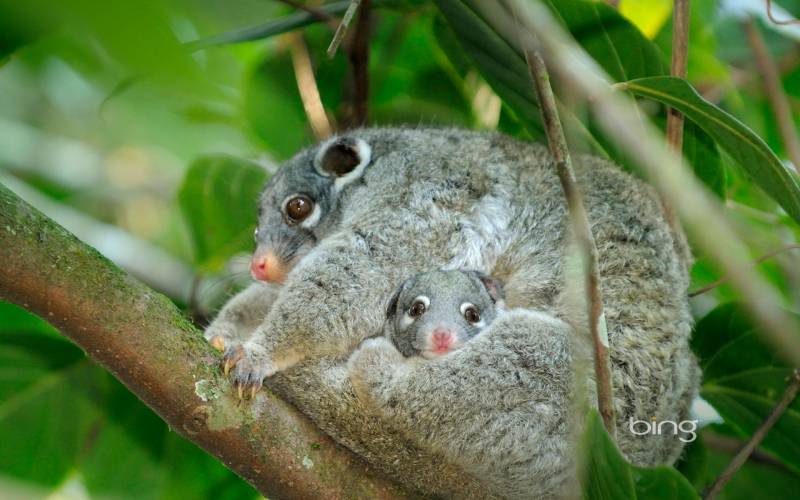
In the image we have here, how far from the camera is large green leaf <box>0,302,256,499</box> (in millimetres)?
4121

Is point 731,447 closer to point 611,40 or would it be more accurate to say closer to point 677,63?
point 677,63

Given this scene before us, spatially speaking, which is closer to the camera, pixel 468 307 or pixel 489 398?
pixel 489 398

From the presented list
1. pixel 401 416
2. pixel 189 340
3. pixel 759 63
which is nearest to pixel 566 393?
pixel 401 416

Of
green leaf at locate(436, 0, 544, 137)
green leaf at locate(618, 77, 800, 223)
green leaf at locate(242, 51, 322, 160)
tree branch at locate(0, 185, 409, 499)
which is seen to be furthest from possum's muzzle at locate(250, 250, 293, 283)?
green leaf at locate(618, 77, 800, 223)

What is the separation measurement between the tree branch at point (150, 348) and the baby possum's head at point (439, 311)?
2.51ft

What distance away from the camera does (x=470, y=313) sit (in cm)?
383

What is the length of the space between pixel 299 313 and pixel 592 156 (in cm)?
183

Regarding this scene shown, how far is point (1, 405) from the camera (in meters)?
4.09

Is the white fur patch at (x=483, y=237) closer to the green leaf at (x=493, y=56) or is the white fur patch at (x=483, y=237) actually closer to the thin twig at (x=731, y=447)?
the green leaf at (x=493, y=56)

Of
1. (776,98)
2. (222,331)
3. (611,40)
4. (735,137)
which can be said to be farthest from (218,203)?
(776,98)

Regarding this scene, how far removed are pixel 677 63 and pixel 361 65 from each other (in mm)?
1744

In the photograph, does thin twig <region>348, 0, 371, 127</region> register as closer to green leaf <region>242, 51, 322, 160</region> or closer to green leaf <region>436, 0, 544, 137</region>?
green leaf <region>242, 51, 322, 160</region>

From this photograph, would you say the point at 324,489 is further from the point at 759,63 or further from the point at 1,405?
the point at 759,63

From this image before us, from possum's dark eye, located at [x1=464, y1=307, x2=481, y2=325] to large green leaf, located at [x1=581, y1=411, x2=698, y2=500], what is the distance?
3.85ft
